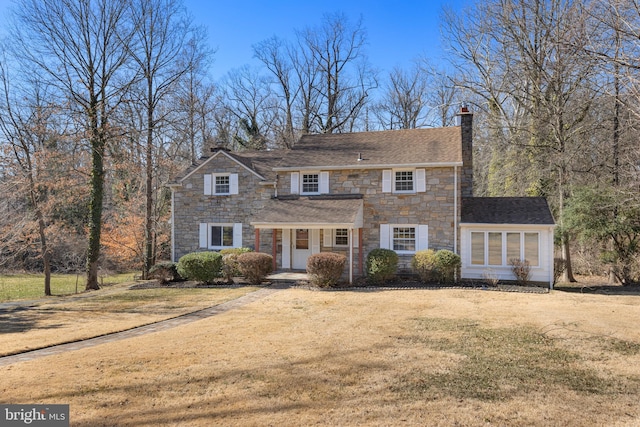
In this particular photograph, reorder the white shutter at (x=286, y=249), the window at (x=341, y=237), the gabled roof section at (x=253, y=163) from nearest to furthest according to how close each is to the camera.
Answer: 1. the window at (x=341, y=237)
2. the white shutter at (x=286, y=249)
3. the gabled roof section at (x=253, y=163)

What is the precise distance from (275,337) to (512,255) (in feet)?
38.2

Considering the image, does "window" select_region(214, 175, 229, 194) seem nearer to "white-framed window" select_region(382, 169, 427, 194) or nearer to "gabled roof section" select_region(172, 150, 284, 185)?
"gabled roof section" select_region(172, 150, 284, 185)

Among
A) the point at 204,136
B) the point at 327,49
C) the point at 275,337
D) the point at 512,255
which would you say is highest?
the point at 327,49

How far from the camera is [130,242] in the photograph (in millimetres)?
22125

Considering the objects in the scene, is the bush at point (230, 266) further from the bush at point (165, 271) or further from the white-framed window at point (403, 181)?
the white-framed window at point (403, 181)

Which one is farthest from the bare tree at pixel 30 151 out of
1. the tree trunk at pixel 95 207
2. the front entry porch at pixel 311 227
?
the front entry porch at pixel 311 227

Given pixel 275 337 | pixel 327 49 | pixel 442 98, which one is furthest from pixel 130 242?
pixel 442 98

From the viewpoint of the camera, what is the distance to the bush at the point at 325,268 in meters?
14.8

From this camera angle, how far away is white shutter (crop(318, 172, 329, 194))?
59.0ft

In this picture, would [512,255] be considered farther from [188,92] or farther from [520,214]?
[188,92]

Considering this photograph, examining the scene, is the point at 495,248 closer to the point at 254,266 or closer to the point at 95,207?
the point at 254,266

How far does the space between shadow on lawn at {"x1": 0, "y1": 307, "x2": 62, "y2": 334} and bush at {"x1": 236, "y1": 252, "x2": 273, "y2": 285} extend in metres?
6.59

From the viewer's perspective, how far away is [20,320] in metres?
10.9

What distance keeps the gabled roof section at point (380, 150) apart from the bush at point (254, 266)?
4460 mm
